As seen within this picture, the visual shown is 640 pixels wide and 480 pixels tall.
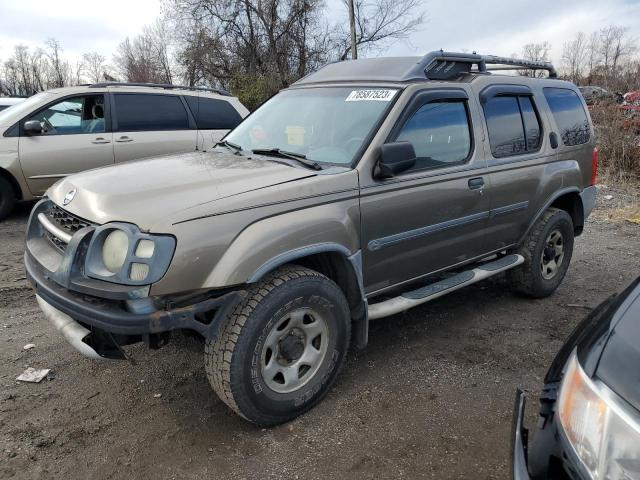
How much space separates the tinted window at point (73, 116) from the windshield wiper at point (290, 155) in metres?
4.74

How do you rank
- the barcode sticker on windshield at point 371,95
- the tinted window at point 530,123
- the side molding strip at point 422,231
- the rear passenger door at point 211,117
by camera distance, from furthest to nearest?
the rear passenger door at point 211,117 → the tinted window at point 530,123 → the barcode sticker on windshield at point 371,95 → the side molding strip at point 422,231

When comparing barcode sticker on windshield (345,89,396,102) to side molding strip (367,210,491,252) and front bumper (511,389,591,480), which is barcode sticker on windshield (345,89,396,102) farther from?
front bumper (511,389,591,480)

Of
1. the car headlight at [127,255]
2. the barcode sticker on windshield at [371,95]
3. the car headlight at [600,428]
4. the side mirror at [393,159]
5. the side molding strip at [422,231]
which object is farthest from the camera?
the barcode sticker on windshield at [371,95]

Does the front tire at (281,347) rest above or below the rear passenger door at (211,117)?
below

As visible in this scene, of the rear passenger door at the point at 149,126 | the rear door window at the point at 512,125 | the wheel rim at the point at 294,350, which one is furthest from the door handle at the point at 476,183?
the rear passenger door at the point at 149,126

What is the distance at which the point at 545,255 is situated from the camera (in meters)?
4.77

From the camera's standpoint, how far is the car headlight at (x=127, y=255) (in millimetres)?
2385

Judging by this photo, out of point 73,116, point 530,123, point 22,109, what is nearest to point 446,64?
point 530,123

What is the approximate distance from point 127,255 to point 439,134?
2314mm

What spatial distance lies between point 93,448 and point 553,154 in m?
4.19

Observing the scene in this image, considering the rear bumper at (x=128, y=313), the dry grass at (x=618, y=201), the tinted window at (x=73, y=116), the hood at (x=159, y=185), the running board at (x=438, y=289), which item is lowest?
the dry grass at (x=618, y=201)

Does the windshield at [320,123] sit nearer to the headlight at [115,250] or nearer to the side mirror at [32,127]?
the headlight at [115,250]

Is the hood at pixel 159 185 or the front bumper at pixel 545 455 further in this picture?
the hood at pixel 159 185

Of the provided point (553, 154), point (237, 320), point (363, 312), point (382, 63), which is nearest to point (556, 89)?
point (553, 154)
